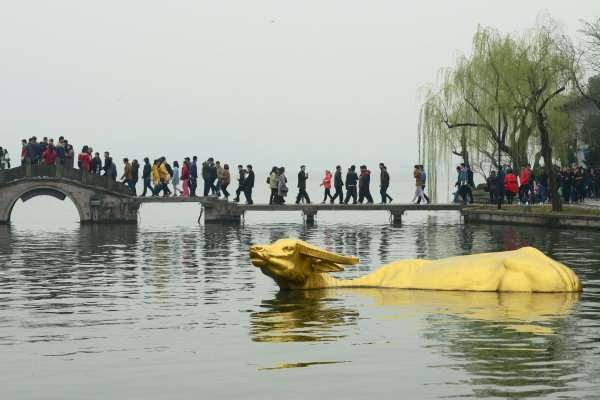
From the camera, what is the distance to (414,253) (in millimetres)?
37125

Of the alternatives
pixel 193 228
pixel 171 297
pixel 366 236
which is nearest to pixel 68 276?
pixel 171 297

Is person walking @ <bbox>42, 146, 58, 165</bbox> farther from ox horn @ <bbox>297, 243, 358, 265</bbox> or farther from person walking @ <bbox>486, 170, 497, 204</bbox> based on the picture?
ox horn @ <bbox>297, 243, 358, 265</bbox>

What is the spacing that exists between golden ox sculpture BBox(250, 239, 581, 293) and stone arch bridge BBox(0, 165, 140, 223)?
36402mm

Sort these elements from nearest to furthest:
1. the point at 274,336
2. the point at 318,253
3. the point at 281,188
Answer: the point at 274,336 < the point at 318,253 < the point at 281,188

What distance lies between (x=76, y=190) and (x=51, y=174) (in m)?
1.40

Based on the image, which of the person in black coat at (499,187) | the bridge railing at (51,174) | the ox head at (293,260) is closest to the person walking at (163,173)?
the bridge railing at (51,174)

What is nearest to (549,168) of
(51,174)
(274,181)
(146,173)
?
(274,181)

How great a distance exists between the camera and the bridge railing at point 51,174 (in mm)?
57438

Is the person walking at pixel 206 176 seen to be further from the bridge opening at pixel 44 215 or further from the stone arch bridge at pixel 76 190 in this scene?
the bridge opening at pixel 44 215

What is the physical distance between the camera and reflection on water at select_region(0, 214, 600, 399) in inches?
534

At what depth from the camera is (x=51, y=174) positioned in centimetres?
5762

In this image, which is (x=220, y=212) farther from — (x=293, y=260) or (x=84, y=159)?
(x=293, y=260)

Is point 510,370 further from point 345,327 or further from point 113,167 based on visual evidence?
point 113,167

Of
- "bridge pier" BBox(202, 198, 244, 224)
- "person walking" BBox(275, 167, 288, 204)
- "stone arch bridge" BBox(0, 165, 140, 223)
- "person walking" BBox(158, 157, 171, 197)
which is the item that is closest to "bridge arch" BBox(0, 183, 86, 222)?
"stone arch bridge" BBox(0, 165, 140, 223)
